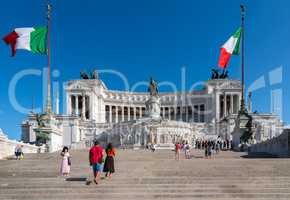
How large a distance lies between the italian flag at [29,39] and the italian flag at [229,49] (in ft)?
50.2

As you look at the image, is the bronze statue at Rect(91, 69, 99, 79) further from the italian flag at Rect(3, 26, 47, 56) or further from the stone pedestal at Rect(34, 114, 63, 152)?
the italian flag at Rect(3, 26, 47, 56)

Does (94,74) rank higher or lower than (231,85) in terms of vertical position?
higher

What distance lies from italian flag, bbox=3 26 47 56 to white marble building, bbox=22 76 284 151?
31276 mm

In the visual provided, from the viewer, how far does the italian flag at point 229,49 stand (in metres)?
37.0

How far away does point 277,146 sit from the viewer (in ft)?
92.4

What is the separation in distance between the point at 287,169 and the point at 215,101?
233 feet

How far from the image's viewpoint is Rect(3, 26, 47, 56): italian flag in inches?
1324

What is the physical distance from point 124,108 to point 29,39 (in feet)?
207

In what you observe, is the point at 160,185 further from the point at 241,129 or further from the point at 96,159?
the point at 241,129

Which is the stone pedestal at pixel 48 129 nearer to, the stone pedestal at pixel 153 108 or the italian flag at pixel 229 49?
the italian flag at pixel 229 49

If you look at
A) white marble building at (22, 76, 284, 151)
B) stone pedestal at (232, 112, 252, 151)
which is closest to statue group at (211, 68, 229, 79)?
white marble building at (22, 76, 284, 151)

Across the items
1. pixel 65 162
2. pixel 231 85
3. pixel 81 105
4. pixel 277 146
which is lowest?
pixel 277 146

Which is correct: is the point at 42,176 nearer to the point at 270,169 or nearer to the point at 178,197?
the point at 178,197

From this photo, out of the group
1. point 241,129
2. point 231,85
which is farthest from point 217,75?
point 241,129
